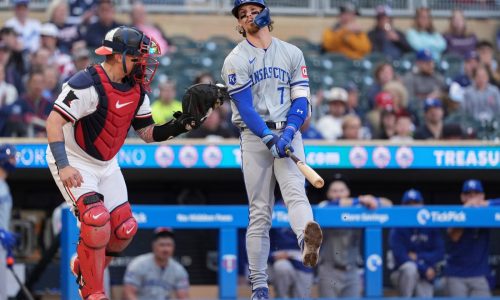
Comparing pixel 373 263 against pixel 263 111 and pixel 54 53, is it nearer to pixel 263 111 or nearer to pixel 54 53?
pixel 263 111

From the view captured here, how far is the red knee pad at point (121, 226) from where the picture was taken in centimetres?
739

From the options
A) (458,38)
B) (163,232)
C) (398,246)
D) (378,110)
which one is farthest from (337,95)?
(458,38)

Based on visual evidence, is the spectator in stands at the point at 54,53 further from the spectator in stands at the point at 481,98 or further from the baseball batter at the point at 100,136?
the baseball batter at the point at 100,136

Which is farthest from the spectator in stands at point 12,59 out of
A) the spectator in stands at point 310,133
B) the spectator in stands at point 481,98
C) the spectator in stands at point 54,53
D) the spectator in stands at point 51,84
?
the spectator in stands at point 481,98

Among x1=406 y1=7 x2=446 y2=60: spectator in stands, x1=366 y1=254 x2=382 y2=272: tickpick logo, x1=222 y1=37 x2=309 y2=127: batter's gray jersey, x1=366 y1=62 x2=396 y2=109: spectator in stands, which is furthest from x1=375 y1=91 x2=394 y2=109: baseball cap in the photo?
x1=222 y1=37 x2=309 y2=127: batter's gray jersey

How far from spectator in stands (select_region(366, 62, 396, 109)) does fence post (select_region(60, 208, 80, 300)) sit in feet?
14.8

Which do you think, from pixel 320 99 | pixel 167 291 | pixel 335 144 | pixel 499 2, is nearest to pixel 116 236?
pixel 167 291

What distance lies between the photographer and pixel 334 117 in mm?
12242

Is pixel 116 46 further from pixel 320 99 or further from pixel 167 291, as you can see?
pixel 320 99

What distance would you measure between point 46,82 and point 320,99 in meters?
2.96

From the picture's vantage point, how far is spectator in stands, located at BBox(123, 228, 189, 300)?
10180 mm

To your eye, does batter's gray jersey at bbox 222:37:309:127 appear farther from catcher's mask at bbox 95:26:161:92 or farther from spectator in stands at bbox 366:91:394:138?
spectator in stands at bbox 366:91:394:138

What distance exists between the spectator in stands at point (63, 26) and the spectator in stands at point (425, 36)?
13.8 feet

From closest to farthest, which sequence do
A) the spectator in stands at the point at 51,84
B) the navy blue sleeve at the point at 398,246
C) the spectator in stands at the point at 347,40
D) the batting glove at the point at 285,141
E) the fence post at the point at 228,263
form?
the batting glove at the point at 285,141
the fence post at the point at 228,263
the navy blue sleeve at the point at 398,246
the spectator in stands at the point at 51,84
the spectator in stands at the point at 347,40
